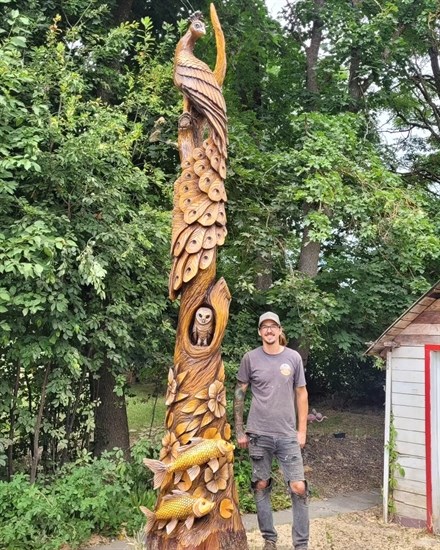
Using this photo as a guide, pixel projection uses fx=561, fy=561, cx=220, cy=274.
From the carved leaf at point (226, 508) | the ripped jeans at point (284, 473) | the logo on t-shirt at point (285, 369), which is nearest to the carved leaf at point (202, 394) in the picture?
the ripped jeans at point (284, 473)

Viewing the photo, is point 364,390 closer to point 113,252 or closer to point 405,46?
point 405,46

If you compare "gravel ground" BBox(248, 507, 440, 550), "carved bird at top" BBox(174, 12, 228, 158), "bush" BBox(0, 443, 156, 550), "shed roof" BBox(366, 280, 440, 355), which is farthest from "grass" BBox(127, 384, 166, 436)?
"carved bird at top" BBox(174, 12, 228, 158)

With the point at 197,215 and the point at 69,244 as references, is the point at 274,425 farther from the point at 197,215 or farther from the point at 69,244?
the point at 69,244

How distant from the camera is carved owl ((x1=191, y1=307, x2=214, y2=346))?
389cm

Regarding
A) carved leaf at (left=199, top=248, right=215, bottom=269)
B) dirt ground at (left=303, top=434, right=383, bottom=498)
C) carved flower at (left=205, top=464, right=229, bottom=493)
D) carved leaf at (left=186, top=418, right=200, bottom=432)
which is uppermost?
carved leaf at (left=199, top=248, right=215, bottom=269)

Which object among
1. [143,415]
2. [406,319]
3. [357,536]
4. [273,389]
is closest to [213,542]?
[273,389]

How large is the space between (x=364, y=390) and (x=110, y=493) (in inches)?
327

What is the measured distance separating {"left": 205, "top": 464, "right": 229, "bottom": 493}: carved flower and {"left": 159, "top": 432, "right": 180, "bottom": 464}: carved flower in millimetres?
248

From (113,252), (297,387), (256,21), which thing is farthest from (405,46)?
(297,387)

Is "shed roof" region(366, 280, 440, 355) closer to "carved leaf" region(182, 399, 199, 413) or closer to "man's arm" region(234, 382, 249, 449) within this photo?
"man's arm" region(234, 382, 249, 449)

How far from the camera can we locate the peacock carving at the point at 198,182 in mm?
3996

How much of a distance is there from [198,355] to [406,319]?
2614 mm

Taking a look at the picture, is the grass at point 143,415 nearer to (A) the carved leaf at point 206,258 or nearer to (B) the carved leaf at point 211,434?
(B) the carved leaf at point 211,434

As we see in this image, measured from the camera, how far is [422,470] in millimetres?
5352
